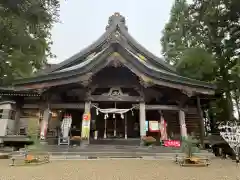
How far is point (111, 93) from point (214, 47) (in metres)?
9.99

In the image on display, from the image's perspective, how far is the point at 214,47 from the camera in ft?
55.2

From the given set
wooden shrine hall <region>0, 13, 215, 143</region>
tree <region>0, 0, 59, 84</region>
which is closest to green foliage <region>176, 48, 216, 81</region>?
wooden shrine hall <region>0, 13, 215, 143</region>

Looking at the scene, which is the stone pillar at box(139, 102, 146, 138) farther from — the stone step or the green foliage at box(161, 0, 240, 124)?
the green foliage at box(161, 0, 240, 124)

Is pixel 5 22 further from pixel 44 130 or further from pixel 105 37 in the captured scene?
pixel 105 37

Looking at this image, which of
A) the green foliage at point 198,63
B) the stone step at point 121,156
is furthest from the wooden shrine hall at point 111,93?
the green foliage at point 198,63

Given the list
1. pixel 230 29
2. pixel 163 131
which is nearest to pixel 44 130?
pixel 163 131

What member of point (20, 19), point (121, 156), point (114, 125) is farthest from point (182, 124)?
point (20, 19)

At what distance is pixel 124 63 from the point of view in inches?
481

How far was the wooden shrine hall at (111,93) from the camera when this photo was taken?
11.8 meters

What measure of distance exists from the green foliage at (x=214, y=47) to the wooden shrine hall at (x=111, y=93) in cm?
275

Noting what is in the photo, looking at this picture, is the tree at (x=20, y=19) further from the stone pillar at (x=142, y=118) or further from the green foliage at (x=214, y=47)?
the green foliage at (x=214, y=47)

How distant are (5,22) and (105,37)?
27.9ft

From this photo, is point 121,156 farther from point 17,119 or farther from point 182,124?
point 17,119

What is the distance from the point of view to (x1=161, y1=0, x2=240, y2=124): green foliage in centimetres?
1471
